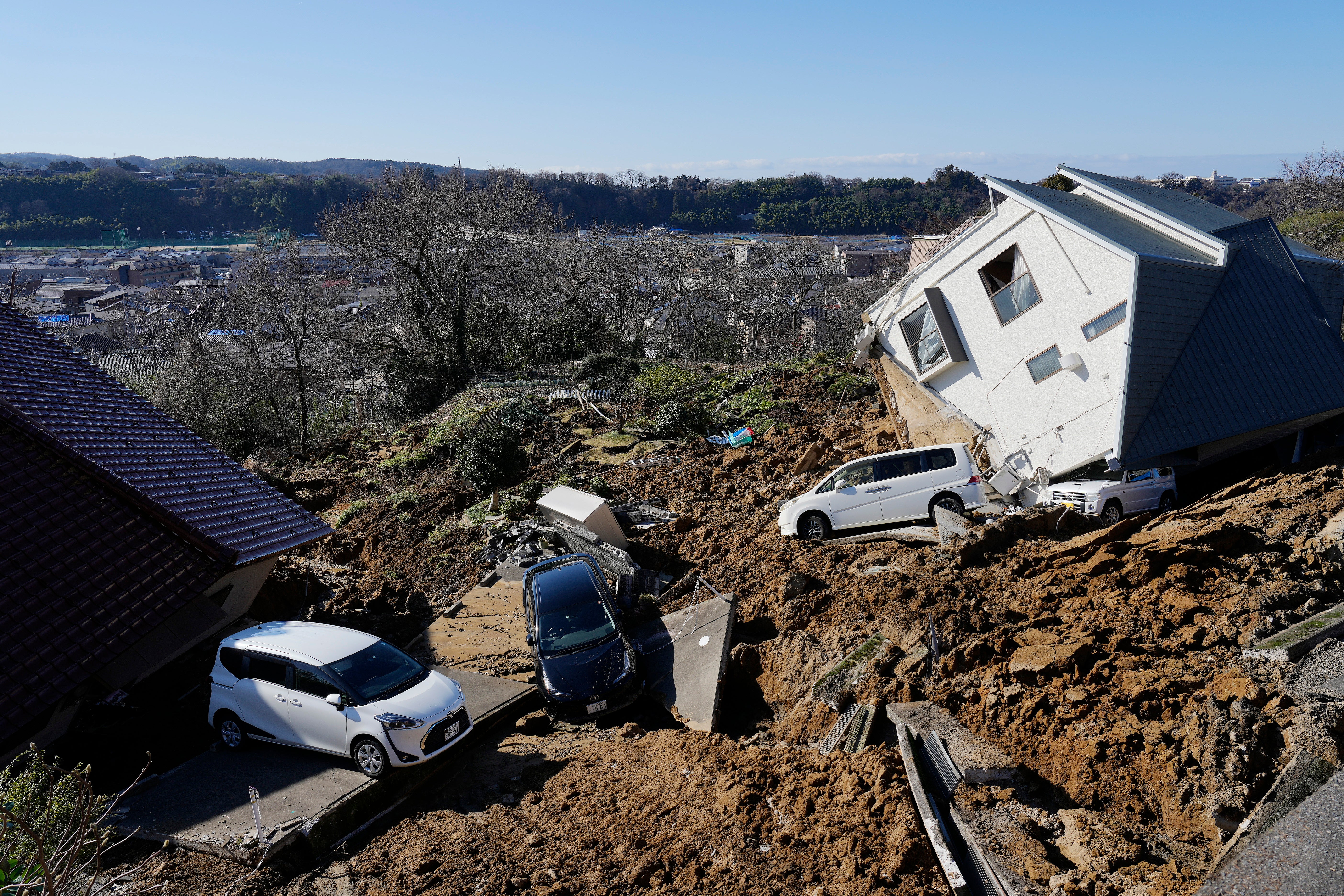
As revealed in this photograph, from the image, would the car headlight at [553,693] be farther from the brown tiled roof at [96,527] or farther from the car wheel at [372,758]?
the brown tiled roof at [96,527]

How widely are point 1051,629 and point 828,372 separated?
1836 cm

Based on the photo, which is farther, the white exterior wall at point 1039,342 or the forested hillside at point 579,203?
the forested hillside at point 579,203

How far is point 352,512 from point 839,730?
1651cm

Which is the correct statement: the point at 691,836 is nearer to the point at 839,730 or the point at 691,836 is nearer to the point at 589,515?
the point at 839,730

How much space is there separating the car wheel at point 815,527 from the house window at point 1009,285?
6574mm

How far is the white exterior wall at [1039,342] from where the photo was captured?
13.7 metres

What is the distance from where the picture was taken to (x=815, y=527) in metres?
13.8

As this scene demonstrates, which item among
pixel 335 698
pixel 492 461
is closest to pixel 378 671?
pixel 335 698

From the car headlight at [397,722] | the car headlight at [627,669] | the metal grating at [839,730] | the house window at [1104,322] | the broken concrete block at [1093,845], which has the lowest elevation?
the car headlight at [627,669]

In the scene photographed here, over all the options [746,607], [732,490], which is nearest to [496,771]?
[746,607]

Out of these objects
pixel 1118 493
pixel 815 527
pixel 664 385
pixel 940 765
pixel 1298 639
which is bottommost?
pixel 940 765

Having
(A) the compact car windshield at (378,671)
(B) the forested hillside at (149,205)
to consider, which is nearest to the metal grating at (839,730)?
(A) the compact car windshield at (378,671)

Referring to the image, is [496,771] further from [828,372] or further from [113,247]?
[113,247]

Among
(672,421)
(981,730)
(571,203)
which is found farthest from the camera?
(571,203)
